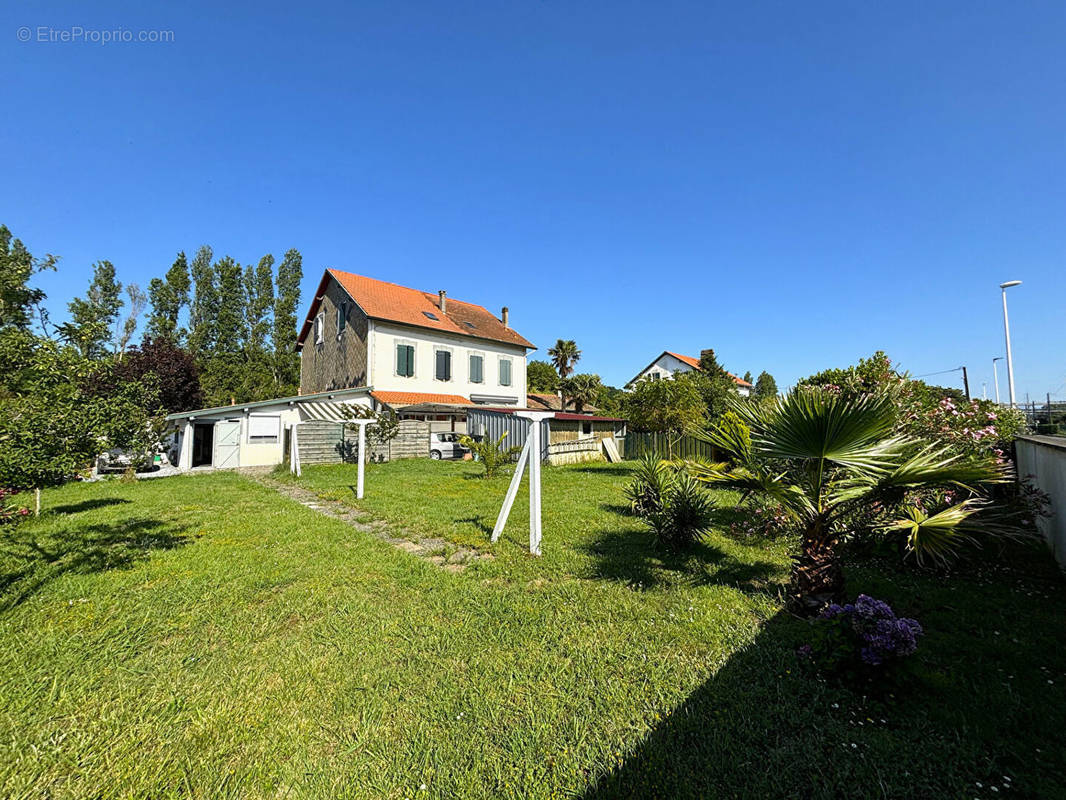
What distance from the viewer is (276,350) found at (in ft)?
133

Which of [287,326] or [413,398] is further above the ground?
[287,326]

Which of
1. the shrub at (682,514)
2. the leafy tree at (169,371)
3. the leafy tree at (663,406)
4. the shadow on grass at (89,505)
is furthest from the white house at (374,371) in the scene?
the shrub at (682,514)

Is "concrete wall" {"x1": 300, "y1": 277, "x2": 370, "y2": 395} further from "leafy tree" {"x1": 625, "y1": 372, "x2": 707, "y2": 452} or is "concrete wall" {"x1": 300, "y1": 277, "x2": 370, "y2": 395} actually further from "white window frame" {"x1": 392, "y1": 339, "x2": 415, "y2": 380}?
"leafy tree" {"x1": 625, "y1": 372, "x2": 707, "y2": 452}

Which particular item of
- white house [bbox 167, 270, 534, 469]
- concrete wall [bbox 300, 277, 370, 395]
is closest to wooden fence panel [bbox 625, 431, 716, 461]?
white house [bbox 167, 270, 534, 469]

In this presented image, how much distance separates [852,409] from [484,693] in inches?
147

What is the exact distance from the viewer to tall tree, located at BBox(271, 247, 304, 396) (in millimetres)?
39188

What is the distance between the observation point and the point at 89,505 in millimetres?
10047

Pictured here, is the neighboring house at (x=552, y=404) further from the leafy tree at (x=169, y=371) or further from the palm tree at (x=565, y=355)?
the leafy tree at (x=169, y=371)

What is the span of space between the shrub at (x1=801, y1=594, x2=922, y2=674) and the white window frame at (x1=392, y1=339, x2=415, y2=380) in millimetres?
22751

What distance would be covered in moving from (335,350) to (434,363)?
622cm

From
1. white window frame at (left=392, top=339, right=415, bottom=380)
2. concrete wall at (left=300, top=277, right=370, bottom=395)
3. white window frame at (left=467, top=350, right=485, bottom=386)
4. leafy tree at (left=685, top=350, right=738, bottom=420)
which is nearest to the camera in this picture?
concrete wall at (left=300, top=277, right=370, bottom=395)

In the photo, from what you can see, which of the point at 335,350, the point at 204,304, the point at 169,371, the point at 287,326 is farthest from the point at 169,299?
the point at 335,350

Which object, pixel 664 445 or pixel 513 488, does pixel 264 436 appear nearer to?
pixel 513 488

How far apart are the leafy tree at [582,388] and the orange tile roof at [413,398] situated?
47.7 ft
